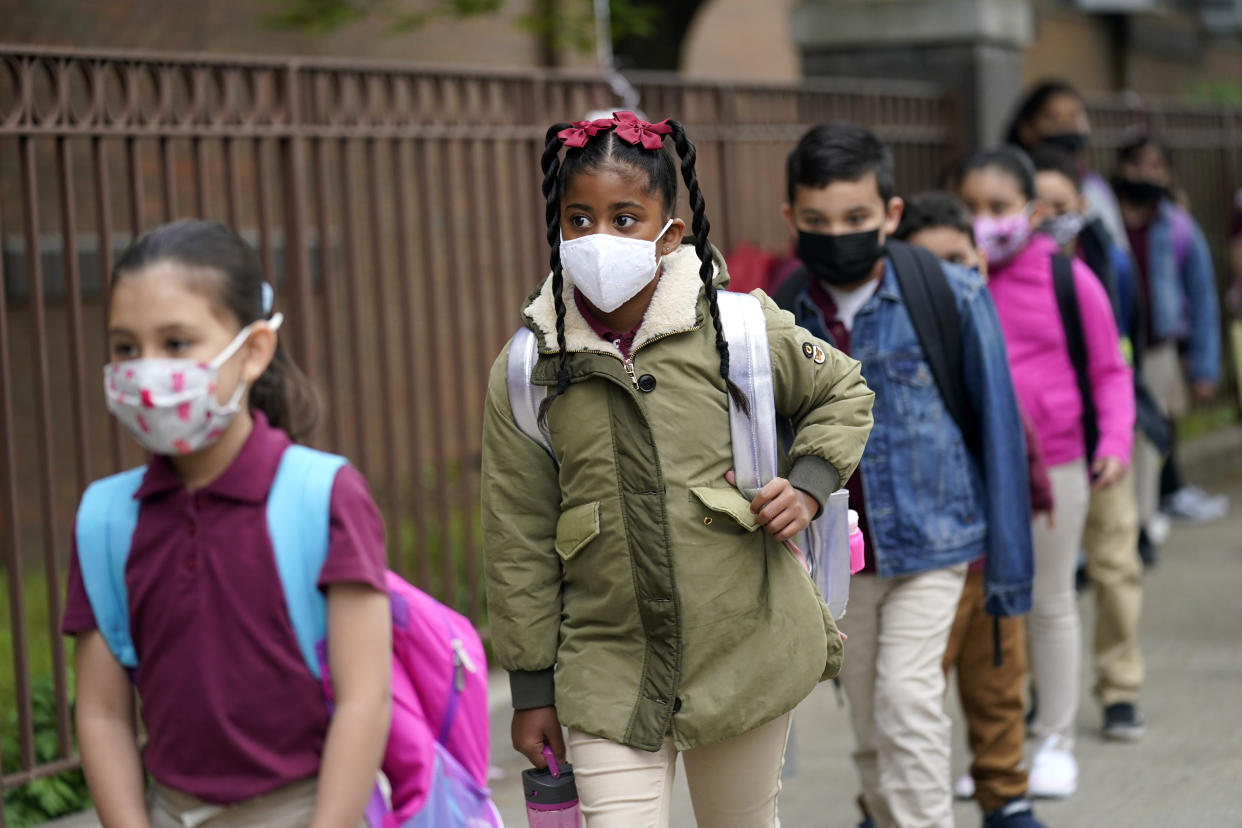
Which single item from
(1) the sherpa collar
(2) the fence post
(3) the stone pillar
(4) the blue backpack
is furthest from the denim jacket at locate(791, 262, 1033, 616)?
(3) the stone pillar

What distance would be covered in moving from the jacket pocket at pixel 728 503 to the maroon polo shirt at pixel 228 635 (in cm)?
79

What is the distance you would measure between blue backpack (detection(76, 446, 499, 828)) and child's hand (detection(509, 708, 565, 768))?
0.29m

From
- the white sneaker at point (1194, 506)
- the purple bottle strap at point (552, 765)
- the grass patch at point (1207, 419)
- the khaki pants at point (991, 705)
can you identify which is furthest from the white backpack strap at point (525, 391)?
the grass patch at point (1207, 419)

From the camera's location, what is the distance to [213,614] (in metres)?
2.46

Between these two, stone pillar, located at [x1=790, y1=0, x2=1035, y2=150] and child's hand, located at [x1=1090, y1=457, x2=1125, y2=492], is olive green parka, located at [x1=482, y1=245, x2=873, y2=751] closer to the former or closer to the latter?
child's hand, located at [x1=1090, y1=457, x2=1125, y2=492]

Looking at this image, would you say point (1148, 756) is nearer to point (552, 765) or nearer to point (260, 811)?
point (552, 765)

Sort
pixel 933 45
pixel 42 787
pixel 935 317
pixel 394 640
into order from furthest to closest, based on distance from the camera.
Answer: pixel 933 45
pixel 42 787
pixel 935 317
pixel 394 640

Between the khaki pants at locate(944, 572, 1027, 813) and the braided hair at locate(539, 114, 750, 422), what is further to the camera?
the khaki pants at locate(944, 572, 1027, 813)

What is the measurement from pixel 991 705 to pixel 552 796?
1982 mm

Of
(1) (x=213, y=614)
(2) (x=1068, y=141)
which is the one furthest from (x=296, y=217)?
(2) (x=1068, y=141)

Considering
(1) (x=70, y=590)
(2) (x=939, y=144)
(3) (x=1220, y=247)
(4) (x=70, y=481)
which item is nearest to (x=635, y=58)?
(2) (x=939, y=144)

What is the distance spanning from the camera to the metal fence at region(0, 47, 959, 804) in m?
4.90

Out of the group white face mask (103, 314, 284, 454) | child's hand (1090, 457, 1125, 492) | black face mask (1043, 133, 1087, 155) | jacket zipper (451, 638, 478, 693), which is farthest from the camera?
black face mask (1043, 133, 1087, 155)

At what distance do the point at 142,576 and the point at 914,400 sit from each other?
7.60 feet
